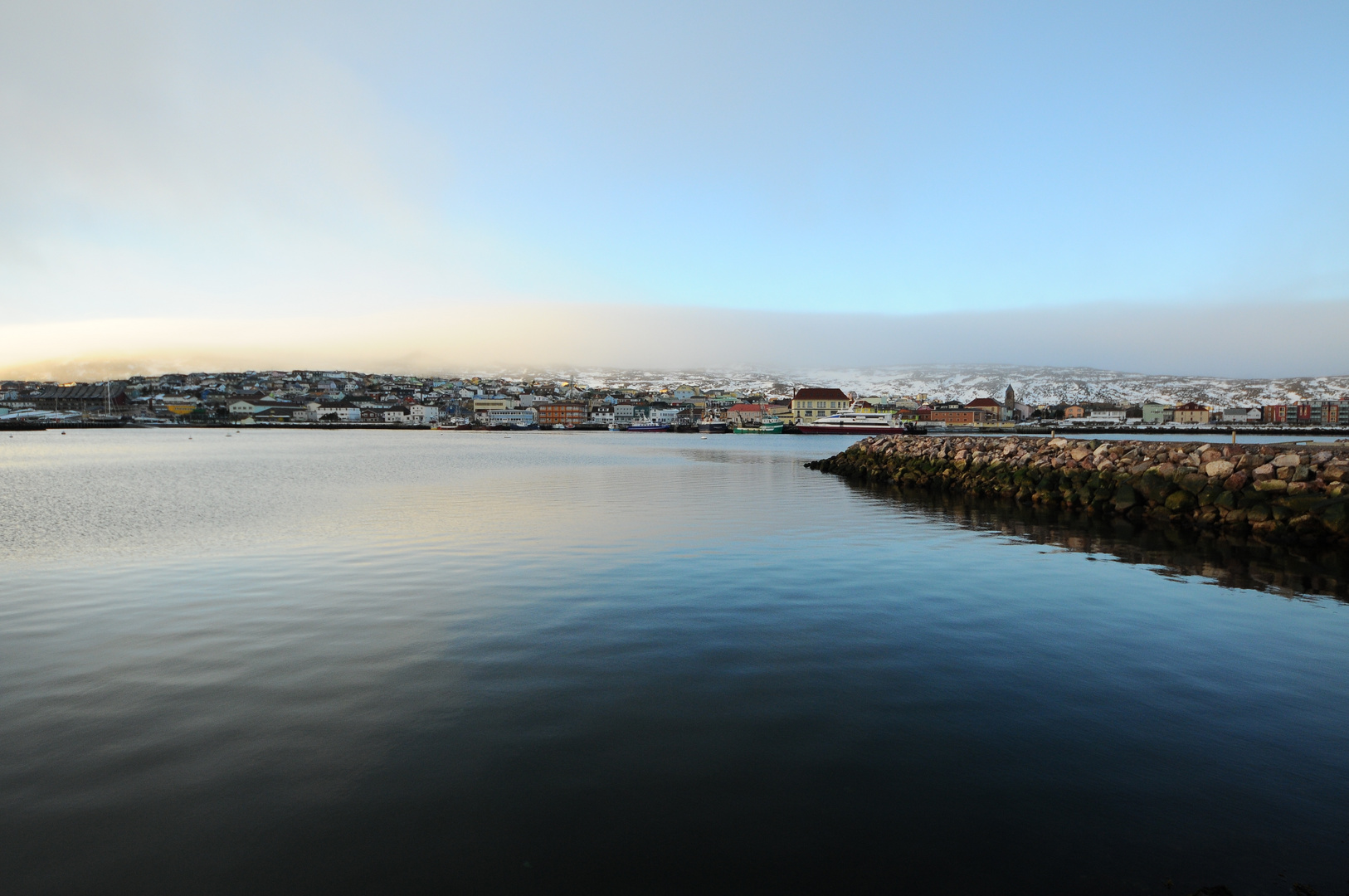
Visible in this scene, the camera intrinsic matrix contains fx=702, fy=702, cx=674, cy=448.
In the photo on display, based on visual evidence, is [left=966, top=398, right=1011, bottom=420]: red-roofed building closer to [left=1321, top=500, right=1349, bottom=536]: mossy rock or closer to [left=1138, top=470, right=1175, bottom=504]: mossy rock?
[left=1138, top=470, right=1175, bottom=504]: mossy rock

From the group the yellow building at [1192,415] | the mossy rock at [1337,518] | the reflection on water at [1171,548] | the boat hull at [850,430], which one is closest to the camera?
the reflection on water at [1171,548]

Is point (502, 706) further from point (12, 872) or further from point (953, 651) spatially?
point (953, 651)

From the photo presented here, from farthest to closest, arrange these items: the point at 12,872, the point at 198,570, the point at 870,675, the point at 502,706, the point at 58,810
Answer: the point at 198,570
the point at 870,675
the point at 502,706
the point at 58,810
the point at 12,872

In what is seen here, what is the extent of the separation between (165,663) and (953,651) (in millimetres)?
8251

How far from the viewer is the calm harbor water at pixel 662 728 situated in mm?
3904

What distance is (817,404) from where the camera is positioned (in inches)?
6841

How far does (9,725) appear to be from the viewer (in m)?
5.60

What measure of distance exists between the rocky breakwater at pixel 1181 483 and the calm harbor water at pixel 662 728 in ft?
22.6

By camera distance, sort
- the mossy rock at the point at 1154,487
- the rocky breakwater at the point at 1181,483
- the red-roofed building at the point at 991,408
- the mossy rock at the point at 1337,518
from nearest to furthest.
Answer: the mossy rock at the point at 1337,518
the rocky breakwater at the point at 1181,483
the mossy rock at the point at 1154,487
the red-roofed building at the point at 991,408

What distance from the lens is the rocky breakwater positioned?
53.9 ft

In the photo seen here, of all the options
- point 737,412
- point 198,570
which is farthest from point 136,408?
point 198,570

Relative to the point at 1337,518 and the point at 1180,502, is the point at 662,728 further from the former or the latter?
the point at 1180,502

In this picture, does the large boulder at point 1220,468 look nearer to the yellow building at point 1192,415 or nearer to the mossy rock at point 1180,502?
the mossy rock at point 1180,502

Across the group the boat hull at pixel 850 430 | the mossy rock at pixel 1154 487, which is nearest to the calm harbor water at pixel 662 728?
the mossy rock at pixel 1154 487
